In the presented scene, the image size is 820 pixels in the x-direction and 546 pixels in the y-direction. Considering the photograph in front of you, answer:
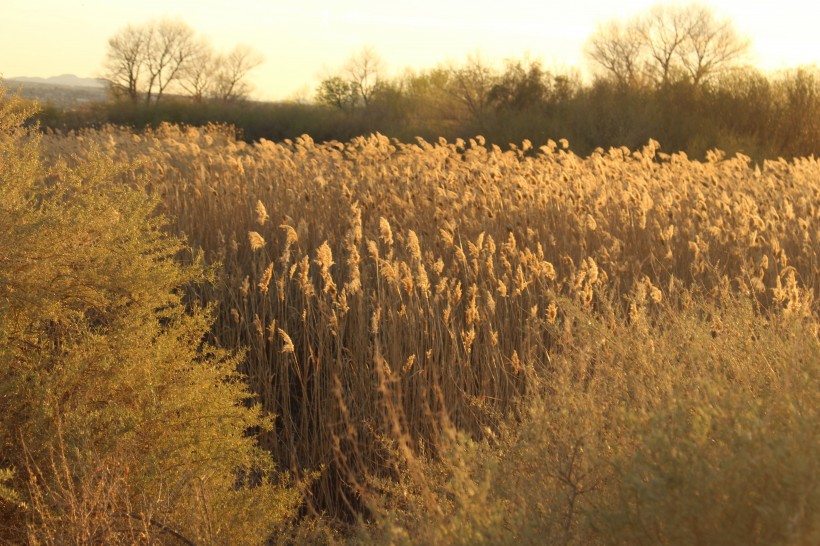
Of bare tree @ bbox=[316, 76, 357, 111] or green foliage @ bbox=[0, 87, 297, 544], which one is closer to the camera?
green foliage @ bbox=[0, 87, 297, 544]

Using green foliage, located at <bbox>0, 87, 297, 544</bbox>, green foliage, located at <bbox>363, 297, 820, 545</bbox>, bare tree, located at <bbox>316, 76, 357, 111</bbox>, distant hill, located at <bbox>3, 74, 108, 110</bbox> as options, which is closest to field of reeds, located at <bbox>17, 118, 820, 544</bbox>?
green foliage, located at <bbox>363, 297, 820, 545</bbox>

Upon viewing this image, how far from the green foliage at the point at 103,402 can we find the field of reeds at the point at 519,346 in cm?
41

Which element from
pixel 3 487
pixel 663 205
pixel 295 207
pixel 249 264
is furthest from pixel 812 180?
pixel 3 487

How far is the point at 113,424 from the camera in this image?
297cm

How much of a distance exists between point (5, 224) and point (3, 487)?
0.99m

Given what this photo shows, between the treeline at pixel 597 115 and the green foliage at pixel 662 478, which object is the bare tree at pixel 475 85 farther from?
the green foliage at pixel 662 478

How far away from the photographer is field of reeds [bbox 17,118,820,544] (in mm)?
1975

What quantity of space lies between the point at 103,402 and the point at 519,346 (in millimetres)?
2169

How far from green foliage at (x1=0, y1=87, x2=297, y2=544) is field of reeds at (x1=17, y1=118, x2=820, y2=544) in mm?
409

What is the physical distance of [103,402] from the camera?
313cm

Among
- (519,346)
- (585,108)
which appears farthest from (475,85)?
(519,346)

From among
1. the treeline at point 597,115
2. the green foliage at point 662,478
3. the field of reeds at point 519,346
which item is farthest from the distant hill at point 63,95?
the treeline at point 597,115

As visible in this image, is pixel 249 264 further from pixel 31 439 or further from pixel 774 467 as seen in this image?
pixel 774 467

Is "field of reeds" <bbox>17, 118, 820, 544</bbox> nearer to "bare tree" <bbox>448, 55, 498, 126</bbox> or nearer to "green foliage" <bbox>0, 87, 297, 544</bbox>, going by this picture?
"green foliage" <bbox>0, 87, 297, 544</bbox>
